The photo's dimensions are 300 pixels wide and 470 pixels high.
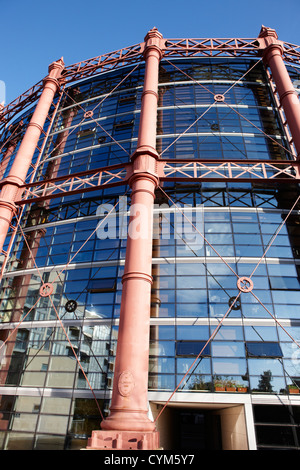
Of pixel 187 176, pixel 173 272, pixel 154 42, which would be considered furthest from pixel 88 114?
pixel 173 272

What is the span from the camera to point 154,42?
1912 centimetres

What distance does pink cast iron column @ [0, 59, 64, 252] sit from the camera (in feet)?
50.2

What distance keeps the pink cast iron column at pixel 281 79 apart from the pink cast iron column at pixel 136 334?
7.76m

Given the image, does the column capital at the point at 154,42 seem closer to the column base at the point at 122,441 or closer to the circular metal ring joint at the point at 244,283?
the circular metal ring joint at the point at 244,283

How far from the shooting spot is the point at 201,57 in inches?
882

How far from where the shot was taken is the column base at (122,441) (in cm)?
771

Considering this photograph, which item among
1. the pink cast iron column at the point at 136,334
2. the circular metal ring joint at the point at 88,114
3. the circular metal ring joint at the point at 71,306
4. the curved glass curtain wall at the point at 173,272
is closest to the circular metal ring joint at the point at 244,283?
the curved glass curtain wall at the point at 173,272

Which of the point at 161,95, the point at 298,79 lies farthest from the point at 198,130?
the point at 298,79

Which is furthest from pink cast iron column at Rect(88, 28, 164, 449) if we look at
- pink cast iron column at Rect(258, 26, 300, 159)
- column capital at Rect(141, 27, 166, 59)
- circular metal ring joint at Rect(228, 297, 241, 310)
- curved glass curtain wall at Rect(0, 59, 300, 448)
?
column capital at Rect(141, 27, 166, 59)

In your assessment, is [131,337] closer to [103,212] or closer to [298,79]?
[103,212]

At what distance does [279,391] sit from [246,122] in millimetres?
16130

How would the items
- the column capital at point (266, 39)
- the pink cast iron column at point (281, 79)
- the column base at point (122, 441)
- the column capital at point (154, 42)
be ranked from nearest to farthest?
the column base at point (122, 441) < the pink cast iron column at point (281, 79) < the column capital at point (154, 42) < the column capital at point (266, 39)

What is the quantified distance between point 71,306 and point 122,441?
844 centimetres

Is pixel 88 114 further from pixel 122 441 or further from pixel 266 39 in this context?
pixel 122 441
